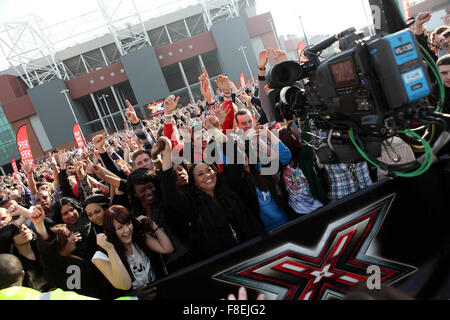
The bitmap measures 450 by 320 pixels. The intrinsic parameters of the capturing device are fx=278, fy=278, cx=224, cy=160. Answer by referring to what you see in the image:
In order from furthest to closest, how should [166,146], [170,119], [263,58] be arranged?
[170,119], [263,58], [166,146]

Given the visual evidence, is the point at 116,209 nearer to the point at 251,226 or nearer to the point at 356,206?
the point at 251,226

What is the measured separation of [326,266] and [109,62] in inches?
1480

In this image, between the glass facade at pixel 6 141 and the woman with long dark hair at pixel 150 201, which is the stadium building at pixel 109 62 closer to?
the glass facade at pixel 6 141

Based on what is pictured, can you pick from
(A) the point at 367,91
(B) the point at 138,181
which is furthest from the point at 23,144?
(A) the point at 367,91

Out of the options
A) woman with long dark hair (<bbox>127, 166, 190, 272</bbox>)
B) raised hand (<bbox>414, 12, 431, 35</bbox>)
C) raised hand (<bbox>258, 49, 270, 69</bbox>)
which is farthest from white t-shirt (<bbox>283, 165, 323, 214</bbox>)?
raised hand (<bbox>414, 12, 431, 35</bbox>)

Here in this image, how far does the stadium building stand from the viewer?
29.9 metres

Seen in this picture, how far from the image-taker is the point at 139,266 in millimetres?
2240

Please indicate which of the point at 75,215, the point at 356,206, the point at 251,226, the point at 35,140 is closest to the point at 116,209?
the point at 251,226

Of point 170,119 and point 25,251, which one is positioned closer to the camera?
point 25,251

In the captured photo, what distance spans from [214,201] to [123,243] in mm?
810

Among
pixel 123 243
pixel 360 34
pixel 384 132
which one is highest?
pixel 360 34

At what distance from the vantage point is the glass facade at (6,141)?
33.3 meters

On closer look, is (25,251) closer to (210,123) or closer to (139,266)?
(139,266)

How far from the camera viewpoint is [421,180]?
222 cm
